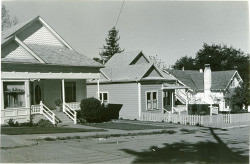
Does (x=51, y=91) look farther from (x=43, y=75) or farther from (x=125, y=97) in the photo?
(x=125, y=97)

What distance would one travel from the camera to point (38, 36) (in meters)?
28.1

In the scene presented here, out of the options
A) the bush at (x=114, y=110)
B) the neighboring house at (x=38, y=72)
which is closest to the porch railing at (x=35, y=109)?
the neighboring house at (x=38, y=72)

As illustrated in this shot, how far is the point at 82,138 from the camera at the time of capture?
17.1 m

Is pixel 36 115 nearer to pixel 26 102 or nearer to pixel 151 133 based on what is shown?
pixel 26 102

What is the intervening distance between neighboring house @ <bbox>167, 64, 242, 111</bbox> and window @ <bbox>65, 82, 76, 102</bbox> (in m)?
16.6

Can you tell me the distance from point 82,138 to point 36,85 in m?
10.6

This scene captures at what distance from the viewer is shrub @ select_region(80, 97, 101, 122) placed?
25844 mm

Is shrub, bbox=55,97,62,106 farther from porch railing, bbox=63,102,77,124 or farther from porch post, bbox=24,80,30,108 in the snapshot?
porch post, bbox=24,80,30,108

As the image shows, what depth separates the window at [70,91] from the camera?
92.8ft

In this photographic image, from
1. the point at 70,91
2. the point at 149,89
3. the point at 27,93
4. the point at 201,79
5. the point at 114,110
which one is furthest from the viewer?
the point at 201,79

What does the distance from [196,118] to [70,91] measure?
1076 centimetres

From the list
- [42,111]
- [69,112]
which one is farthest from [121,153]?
[69,112]

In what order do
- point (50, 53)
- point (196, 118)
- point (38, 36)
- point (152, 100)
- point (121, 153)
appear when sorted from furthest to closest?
point (152, 100) < point (38, 36) < point (50, 53) < point (196, 118) < point (121, 153)

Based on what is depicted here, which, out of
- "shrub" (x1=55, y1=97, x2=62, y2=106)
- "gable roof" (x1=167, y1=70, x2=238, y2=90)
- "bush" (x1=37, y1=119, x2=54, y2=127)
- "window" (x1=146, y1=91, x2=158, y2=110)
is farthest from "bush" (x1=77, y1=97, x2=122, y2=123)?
"gable roof" (x1=167, y1=70, x2=238, y2=90)
